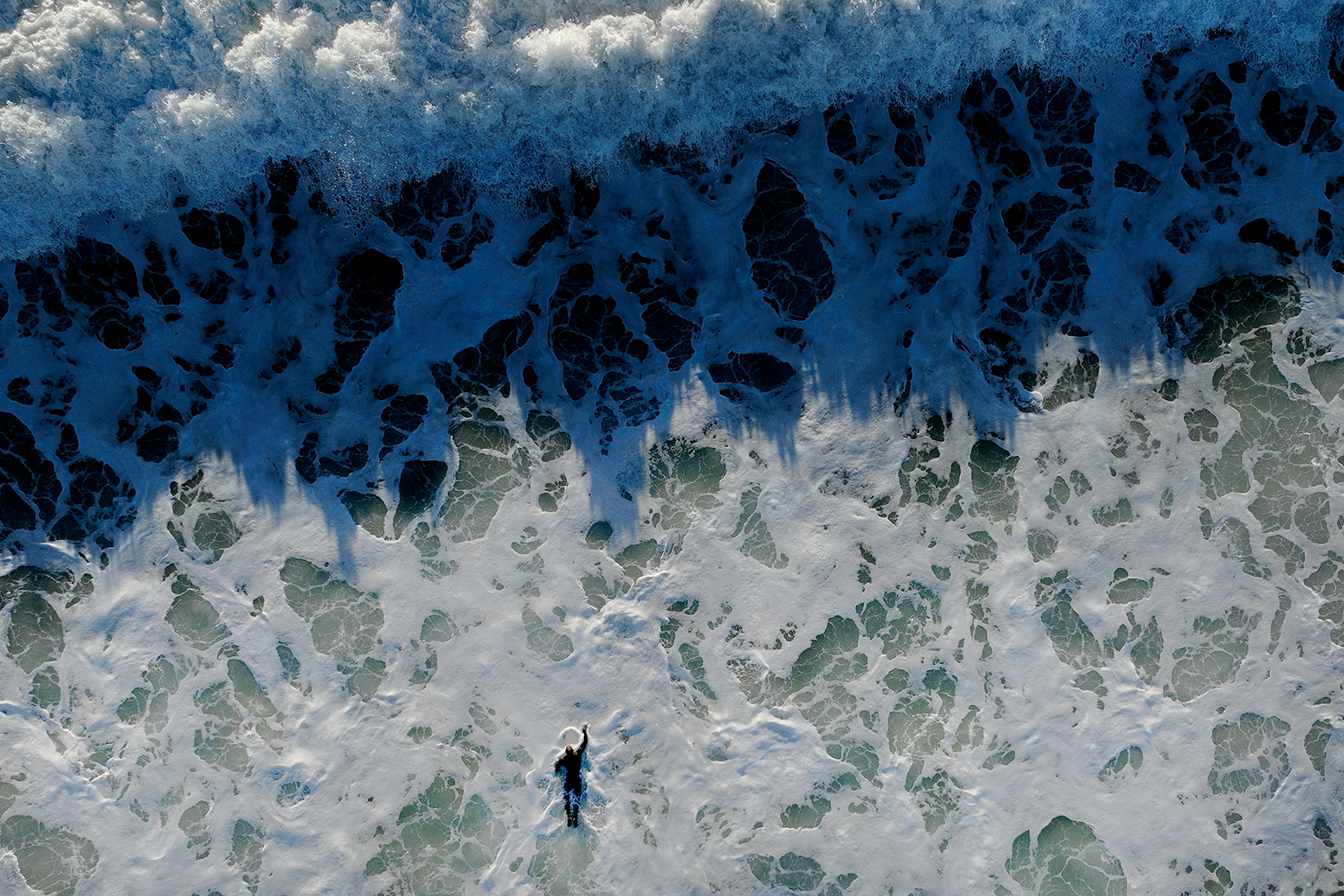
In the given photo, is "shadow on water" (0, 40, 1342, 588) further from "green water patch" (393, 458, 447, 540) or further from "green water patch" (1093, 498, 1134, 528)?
"green water patch" (1093, 498, 1134, 528)

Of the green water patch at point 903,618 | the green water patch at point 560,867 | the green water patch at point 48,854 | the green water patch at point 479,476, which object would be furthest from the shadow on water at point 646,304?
the green water patch at point 560,867

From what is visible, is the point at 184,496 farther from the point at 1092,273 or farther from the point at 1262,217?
the point at 1262,217

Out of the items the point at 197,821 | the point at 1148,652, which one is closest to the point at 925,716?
the point at 1148,652

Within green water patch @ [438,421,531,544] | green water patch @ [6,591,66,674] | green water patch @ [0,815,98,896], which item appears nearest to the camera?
green water patch @ [0,815,98,896]

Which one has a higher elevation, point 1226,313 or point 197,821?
point 1226,313

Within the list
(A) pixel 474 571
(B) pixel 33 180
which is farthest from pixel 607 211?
(B) pixel 33 180

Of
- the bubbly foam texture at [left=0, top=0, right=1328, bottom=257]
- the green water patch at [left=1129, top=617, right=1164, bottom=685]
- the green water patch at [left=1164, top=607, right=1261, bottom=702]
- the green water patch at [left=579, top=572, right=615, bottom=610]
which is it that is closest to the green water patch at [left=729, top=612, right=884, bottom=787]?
the green water patch at [left=579, top=572, right=615, bottom=610]

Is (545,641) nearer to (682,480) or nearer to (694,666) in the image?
(694,666)
